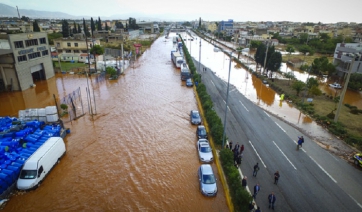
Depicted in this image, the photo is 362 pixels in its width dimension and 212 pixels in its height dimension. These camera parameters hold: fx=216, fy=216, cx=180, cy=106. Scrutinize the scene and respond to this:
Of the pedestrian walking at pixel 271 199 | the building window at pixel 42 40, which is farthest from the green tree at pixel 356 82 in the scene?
the building window at pixel 42 40

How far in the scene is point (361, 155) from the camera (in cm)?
1599

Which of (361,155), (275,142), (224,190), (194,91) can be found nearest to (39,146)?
(224,190)

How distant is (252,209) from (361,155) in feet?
35.3

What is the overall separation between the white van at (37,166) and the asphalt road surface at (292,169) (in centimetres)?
1325

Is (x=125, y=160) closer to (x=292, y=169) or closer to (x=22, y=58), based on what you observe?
(x=292, y=169)

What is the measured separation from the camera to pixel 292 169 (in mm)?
15344

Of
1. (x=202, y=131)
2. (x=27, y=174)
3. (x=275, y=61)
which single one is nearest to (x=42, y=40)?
(x=27, y=174)

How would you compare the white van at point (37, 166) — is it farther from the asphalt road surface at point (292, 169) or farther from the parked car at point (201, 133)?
the asphalt road surface at point (292, 169)

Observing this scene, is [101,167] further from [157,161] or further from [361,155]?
[361,155]

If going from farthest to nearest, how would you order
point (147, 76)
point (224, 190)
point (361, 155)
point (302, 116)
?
point (147, 76), point (302, 116), point (361, 155), point (224, 190)

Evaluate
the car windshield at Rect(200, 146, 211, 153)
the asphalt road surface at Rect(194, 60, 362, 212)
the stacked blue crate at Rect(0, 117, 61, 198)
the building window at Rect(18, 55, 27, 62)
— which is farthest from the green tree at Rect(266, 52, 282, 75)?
the building window at Rect(18, 55, 27, 62)

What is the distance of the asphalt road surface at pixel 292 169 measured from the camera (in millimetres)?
12648

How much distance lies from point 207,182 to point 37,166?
1058 centimetres

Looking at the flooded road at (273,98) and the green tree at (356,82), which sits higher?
the green tree at (356,82)
